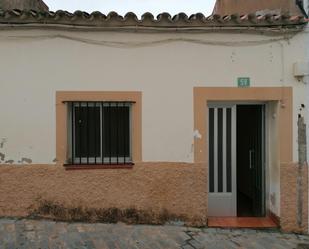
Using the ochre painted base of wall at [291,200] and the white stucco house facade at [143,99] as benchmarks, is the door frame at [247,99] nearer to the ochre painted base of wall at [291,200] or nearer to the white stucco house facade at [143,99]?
the white stucco house facade at [143,99]

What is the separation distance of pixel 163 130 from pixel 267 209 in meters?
2.78

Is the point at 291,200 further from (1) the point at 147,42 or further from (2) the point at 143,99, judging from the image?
(1) the point at 147,42

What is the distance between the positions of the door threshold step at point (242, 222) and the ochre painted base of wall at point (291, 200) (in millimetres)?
267

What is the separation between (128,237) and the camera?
18.8 feet

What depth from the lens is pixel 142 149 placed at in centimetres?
630

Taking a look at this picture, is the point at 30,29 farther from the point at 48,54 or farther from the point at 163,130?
the point at 163,130

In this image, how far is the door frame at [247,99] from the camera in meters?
6.29

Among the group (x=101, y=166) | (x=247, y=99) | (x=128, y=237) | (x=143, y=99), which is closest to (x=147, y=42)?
(x=143, y=99)

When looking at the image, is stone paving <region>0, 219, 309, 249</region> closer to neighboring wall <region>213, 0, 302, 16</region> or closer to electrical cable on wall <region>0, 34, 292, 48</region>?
electrical cable on wall <region>0, 34, 292, 48</region>

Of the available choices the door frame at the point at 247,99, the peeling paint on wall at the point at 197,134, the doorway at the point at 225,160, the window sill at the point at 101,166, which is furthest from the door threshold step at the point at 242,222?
the window sill at the point at 101,166

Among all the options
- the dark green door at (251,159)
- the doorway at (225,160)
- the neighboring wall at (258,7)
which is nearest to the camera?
the doorway at (225,160)

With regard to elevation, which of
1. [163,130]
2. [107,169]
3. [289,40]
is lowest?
[107,169]

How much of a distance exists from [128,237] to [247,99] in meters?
3.23

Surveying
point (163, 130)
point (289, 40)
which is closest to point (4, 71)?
point (163, 130)
